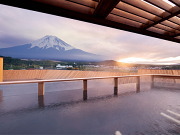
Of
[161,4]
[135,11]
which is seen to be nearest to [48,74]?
[135,11]

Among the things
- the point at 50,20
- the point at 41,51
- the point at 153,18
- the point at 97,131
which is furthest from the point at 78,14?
the point at 41,51

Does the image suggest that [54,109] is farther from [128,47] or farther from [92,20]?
[128,47]

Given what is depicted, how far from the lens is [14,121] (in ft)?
6.56

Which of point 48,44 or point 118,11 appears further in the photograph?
point 48,44

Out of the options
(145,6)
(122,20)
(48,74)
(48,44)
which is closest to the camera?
(145,6)

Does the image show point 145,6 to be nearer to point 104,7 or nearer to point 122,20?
point 122,20

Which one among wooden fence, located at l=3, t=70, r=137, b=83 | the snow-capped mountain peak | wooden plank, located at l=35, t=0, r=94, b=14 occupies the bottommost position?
wooden fence, located at l=3, t=70, r=137, b=83

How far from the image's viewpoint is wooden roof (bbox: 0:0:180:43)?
139cm

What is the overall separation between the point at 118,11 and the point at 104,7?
21.4 inches

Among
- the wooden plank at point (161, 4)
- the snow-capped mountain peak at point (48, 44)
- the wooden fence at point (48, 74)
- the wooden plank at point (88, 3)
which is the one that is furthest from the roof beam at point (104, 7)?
the snow-capped mountain peak at point (48, 44)

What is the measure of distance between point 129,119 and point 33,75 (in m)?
7.65

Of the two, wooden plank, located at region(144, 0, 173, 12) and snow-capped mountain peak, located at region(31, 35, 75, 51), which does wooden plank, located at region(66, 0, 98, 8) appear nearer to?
wooden plank, located at region(144, 0, 173, 12)

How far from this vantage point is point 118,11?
6.18 feet

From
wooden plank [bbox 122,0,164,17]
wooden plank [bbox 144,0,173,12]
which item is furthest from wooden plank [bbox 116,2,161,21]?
wooden plank [bbox 144,0,173,12]
